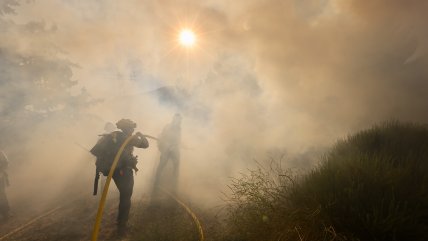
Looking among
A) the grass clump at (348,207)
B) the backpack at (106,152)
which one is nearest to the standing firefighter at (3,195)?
the backpack at (106,152)

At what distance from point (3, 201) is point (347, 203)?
929cm

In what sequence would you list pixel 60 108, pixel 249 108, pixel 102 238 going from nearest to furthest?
pixel 102 238
pixel 249 108
pixel 60 108

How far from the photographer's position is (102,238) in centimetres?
675

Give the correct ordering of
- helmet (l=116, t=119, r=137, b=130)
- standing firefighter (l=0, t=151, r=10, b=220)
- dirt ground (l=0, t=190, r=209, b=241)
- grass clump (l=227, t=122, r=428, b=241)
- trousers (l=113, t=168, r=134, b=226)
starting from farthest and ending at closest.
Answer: standing firefighter (l=0, t=151, r=10, b=220) < helmet (l=116, t=119, r=137, b=130) < trousers (l=113, t=168, r=134, b=226) < dirt ground (l=0, t=190, r=209, b=241) < grass clump (l=227, t=122, r=428, b=241)

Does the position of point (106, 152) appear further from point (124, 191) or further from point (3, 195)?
point (3, 195)

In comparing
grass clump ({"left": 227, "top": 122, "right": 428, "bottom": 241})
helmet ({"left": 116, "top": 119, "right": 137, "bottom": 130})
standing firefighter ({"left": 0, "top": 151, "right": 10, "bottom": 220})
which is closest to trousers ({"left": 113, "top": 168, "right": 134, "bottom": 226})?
helmet ({"left": 116, "top": 119, "right": 137, "bottom": 130})

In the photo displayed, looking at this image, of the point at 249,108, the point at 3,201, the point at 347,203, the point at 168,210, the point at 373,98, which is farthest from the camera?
the point at 249,108

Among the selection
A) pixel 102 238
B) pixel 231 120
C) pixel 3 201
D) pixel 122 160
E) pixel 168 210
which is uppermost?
pixel 231 120

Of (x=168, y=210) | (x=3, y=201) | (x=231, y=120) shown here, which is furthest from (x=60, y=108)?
(x=168, y=210)

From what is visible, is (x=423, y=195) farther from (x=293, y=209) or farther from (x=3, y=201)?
(x=3, y=201)

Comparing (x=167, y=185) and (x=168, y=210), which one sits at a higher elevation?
(x=167, y=185)

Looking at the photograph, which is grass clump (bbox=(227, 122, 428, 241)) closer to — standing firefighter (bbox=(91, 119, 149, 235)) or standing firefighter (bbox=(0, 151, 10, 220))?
standing firefighter (bbox=(91, 119, 149, 235))

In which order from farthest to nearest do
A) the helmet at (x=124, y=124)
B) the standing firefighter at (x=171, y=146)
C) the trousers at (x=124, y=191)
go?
1. the standing firefighter at (x=171, y=146)
2. the helmet at (x=124, y=124)
3. the trousers at (x=124, y=191)

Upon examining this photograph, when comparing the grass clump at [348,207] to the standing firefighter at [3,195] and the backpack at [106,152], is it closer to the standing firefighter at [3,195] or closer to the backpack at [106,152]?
the backpack at [106,152]
